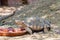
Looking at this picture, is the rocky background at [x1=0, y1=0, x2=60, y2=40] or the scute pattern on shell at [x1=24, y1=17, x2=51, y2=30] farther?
the rocky background at [x1=0, y1=0, x2=60, y2=40]

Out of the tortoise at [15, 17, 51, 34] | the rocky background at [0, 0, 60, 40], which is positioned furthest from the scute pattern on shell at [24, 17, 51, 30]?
the rocky background at [0, 0, 60, 40]

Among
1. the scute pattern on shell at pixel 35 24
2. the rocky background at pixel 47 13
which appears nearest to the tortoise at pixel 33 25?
the scute pattern on shell at pixel 35 24

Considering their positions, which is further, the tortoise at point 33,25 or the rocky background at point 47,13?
the rocky background at point 47,13

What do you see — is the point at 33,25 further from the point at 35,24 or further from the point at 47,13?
the point at 47,13

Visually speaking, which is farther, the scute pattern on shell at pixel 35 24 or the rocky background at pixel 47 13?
the rocky background at pixel 47 13

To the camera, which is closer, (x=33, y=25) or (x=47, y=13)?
(x=33, y=25)

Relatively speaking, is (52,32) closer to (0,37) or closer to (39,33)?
(39,33)

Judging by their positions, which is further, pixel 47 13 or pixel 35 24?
pixel 47 13

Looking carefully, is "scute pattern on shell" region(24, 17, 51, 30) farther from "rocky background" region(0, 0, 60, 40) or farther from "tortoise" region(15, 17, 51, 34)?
"rocky background" region(0, 0, 60, 40)

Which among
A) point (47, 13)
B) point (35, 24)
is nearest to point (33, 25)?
point (35, 24)

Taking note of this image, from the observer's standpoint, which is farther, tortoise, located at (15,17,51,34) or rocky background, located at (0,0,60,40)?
rocky background, located at (0,0,60,40)

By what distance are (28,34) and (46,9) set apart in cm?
190

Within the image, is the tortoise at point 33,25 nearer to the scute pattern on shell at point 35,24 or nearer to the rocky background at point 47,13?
the scute pattern on shell at point 35,24

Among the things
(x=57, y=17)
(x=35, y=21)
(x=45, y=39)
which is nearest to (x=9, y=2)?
(x=57, y=17)
